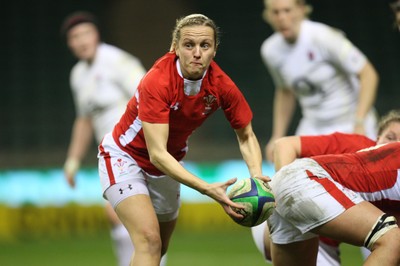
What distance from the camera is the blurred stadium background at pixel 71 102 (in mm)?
10516

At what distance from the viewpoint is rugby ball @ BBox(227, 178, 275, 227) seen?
4.44 metres

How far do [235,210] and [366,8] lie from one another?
9382 mm

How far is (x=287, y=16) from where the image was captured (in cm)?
714

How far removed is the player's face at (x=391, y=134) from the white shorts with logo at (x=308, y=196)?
702 millimetres

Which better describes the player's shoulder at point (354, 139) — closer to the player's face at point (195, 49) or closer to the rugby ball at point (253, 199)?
the rugby ball at point (253, 199)

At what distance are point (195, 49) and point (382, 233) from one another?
138cm

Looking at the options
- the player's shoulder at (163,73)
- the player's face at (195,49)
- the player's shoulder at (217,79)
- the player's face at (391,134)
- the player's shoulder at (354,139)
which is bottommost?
the player's shoulder at (354,139)

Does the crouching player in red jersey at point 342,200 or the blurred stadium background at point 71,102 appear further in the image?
the blurred stadium background at point 71,102

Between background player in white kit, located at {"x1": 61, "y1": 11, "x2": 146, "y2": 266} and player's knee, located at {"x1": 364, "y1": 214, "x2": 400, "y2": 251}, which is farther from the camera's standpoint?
background player in white kit, located at {"x1": 61, "y1": 11, "x2": 146, "y2": 266}

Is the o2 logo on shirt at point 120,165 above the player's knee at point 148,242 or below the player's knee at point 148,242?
above

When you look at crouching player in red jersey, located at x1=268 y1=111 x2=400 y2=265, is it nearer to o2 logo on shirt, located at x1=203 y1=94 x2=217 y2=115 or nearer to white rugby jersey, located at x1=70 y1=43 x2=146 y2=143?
o2 logo on shirt, located at x1=203 y1=94 x2=217 y2=115

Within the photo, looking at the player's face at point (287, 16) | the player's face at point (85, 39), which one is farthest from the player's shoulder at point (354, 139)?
the player's face at point (85, 39)

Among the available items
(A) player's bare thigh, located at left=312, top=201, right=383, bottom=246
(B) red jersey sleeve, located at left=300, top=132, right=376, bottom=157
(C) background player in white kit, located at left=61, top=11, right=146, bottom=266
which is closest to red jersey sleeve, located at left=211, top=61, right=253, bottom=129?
(B) red jersey sleeve, located at left=300, top=132, right=376, bottom=157

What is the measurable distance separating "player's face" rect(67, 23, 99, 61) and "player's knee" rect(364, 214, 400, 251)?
413 centimetres
